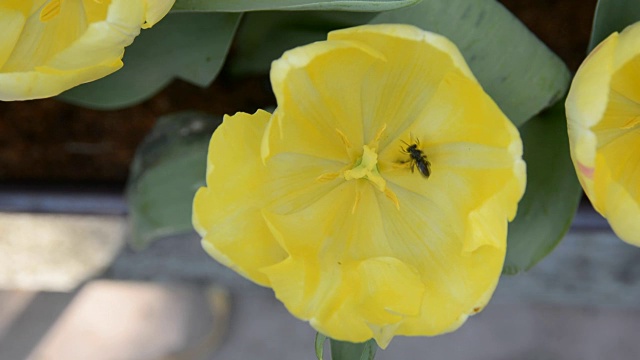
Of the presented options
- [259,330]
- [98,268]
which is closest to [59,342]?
[98,268]

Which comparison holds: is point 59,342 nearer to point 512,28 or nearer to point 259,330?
point 259,330

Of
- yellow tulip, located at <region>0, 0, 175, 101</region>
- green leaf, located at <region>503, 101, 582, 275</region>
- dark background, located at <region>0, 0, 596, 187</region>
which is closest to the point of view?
yellow tulip, located at <region>0, 0, 175, 101</region>

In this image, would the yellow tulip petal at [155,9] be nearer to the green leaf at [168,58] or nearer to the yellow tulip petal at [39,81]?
the yellow tulip petal at [39,81]

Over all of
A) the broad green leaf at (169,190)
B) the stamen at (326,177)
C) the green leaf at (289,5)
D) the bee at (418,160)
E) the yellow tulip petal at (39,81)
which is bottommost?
the broad green leaf at (169,190)

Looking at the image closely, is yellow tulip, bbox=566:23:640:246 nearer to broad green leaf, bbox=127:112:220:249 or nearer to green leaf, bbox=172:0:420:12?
green leaf, bbox=172:0:420:12

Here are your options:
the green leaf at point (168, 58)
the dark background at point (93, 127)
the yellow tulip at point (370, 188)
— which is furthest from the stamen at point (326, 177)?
the dark background at point (93, 127)

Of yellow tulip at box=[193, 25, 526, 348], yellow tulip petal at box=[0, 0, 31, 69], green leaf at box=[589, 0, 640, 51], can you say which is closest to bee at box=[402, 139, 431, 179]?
yellow tulip at box=[193, 25, 526, 348]
